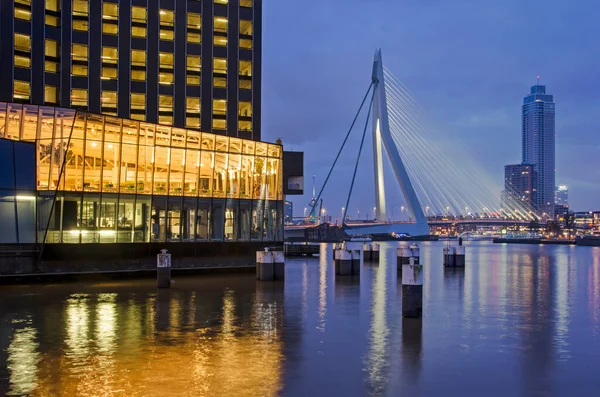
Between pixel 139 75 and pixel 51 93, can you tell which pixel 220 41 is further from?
pixel 51 93

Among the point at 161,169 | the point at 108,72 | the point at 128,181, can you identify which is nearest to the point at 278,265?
the point at 161,169

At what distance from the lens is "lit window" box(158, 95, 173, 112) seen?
76.4m

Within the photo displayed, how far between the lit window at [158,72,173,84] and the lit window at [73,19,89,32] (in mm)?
9128

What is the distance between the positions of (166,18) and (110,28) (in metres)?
6.36

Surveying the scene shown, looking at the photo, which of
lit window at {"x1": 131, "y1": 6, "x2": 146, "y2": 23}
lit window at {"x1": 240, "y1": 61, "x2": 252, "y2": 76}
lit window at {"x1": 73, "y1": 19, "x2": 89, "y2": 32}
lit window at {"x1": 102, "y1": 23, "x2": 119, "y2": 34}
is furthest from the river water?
lit window at {"x1": 240, "y1": 61, "x2": 252, "y2": 76}

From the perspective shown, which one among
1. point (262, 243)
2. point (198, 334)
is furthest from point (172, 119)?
point (198, 334)

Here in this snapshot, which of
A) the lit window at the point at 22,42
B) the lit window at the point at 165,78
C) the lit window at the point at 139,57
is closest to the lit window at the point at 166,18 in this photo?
the lit window at the point at 139,57

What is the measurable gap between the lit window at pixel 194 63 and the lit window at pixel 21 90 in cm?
1747

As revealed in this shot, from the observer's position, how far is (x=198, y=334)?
58.1 feet

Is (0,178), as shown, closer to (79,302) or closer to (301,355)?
(79,302)

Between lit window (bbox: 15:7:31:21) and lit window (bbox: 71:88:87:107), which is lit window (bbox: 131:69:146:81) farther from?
lit window (bbox: 15:7:31:21)

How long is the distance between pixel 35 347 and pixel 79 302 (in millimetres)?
9954

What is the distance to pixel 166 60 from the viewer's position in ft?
252

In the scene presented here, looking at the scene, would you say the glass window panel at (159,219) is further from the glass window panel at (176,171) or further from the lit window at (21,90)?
the lit window at (21,90)
